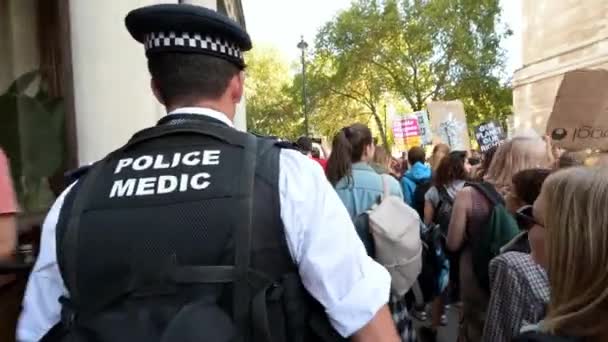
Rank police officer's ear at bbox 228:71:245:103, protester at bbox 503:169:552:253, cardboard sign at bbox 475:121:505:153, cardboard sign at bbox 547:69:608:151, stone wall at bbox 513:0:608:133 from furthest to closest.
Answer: stone wall at bbox 513:0:608:133, cardboard sign at bbox 475:121:505:153, cardboard sign at bbox 547:69:608:151, protester at bbox 503:169:552:253, police officer's ear at bbox 228:71:245:103

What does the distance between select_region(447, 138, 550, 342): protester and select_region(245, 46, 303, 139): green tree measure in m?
38.5

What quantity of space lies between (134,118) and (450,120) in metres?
7.77

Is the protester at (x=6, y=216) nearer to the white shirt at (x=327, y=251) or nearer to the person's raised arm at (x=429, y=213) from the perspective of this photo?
the white shirt at (x=327, y=251)

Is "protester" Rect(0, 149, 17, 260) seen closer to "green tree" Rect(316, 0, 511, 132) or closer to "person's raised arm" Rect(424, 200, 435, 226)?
"person's raised arm" Rect(424, 200, 435, 226)

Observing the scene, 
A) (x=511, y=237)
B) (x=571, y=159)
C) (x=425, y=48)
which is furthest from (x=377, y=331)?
(x=425, y=48)

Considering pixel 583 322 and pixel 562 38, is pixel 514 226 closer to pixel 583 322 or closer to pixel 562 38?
pixel 583 322

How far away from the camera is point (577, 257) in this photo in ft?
5.02

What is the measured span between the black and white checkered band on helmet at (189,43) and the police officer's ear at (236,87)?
69 millimetres

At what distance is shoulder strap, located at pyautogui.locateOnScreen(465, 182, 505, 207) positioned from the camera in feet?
11.7

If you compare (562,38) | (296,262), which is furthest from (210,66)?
(562,38)

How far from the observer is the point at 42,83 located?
3988mm

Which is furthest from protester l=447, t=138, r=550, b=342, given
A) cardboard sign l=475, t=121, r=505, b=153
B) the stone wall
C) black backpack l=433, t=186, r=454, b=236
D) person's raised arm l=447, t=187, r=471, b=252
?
the stone wall

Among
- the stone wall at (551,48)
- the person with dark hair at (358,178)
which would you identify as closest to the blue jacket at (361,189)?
the person with dark hair at (358,178)

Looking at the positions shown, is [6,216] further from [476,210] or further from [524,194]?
[476,210]
